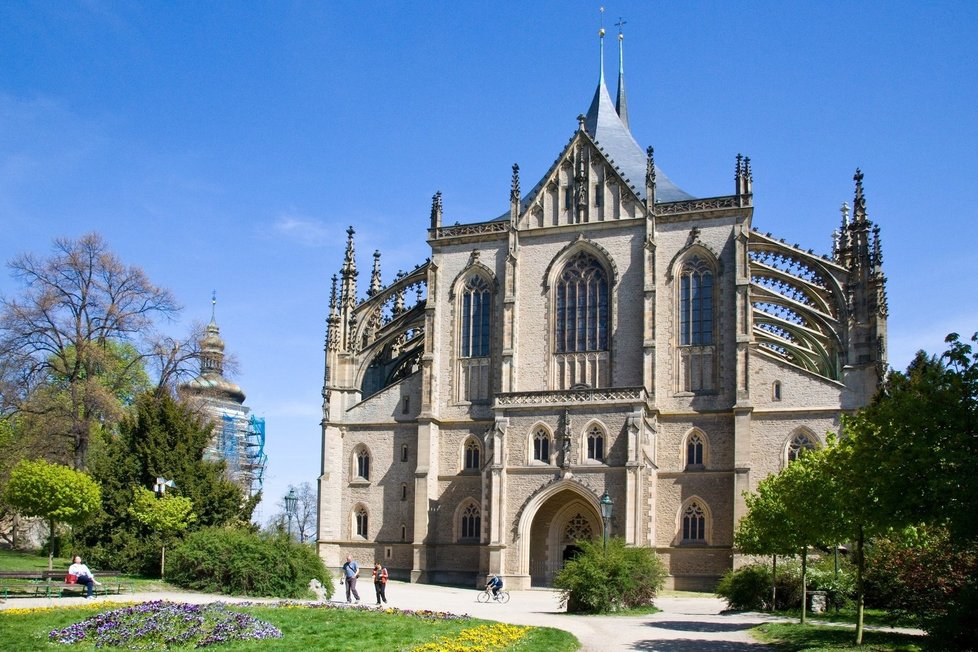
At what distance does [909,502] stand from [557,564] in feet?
104

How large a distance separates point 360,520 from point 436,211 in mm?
16803

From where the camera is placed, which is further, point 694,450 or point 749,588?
point 694,450

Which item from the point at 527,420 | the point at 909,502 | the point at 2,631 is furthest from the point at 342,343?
the point at 909,502

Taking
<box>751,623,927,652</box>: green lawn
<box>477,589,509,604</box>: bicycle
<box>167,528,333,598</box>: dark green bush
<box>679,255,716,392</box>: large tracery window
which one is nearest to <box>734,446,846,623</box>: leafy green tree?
<box>751,623,927,652</box>: green lawn

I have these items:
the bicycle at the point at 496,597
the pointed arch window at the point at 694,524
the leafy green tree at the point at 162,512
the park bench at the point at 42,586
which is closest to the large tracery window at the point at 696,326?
the pointed arch window at the point at 694,524

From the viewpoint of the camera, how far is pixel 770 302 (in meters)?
48.2

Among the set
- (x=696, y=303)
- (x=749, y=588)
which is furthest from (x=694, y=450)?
(x=749, y=588)

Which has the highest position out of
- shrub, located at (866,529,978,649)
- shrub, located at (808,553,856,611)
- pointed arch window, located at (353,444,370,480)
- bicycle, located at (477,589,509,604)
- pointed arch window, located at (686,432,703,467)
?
pointed arch window, located at (686,432,703,467)

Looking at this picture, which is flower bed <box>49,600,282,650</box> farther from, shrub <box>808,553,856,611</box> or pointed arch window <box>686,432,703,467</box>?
pointed arch window <box>686,432,703,467</box>

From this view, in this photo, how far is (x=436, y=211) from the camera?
5369 centimetres

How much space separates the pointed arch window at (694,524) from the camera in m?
45.1

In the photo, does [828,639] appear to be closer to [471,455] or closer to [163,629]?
[163,629]

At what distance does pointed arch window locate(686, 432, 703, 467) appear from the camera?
1813 inches

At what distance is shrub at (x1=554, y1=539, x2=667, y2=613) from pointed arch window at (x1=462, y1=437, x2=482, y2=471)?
18302 mm
